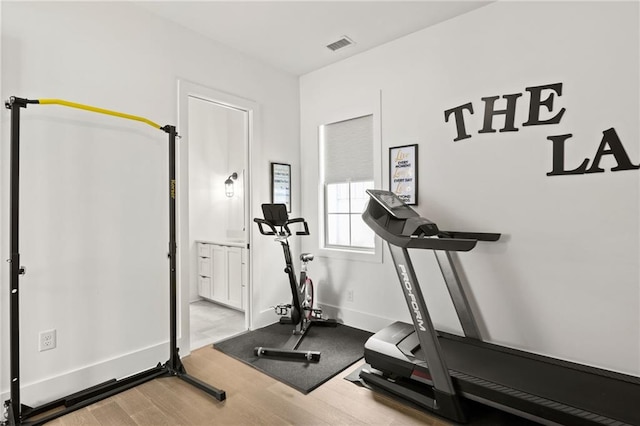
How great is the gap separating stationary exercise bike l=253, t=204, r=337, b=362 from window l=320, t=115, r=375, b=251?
1.98 feet

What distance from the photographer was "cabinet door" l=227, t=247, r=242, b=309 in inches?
166

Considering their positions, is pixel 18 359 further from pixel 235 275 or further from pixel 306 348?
pixel 235 275

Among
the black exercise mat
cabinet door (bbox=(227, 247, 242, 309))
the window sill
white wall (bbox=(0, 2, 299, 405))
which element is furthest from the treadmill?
cabinet door (bbox=(227, 247, 242, 309))

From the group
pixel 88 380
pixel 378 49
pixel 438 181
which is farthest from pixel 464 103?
pixel 88 380

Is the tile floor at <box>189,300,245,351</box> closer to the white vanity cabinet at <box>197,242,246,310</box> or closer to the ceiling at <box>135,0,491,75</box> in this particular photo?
the white vanity cabinet at <box>197,242,246,310</box>

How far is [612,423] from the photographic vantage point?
5.44ft

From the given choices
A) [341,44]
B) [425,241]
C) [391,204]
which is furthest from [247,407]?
[341,44]

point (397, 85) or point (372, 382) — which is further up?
point (397, 85)

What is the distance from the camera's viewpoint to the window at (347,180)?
3.71 metres

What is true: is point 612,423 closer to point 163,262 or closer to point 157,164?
point 163,262

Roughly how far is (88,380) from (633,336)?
3860 millimetres

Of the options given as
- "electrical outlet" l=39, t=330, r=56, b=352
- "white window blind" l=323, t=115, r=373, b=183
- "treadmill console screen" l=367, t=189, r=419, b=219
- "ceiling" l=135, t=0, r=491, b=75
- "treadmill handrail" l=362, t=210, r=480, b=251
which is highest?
"ceiling" l=135, t=0, r=491, b=75

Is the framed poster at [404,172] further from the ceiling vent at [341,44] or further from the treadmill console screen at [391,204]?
the ceiling vent at [341,44]

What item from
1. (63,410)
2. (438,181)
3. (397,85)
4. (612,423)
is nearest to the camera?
(612,423)
